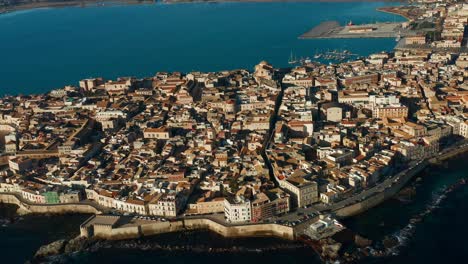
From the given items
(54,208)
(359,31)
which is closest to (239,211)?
(54,208)

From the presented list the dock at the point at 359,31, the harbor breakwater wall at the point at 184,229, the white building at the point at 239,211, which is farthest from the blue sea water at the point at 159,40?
the white building at the point at 239,211

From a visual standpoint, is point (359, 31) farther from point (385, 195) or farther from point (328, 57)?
point (385, 195)

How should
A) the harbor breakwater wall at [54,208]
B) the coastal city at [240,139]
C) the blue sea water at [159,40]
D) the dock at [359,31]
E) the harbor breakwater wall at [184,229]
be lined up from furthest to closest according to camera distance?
1. the dock at [359,31]
2. the blue sea water at [159,40]
3. the harbor breakwater wall at [54,208]
4. the coastal city at [240,139]
5. the harbor breakwater wall at [184,229]

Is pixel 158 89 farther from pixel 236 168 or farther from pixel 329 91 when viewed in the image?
Result: pixel 236 168

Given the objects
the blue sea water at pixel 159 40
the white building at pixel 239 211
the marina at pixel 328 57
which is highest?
the blue sea water at pixel 159 40

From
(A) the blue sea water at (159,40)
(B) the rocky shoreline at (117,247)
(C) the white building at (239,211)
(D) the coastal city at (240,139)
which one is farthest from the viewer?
(A) the blue sea water at (159,40)

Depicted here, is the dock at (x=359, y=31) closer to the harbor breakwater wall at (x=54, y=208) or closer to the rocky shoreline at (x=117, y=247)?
the rocky shoreline at (x=117, y=247)

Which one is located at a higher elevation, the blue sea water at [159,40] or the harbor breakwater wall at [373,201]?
the blue sea water at [159,40]

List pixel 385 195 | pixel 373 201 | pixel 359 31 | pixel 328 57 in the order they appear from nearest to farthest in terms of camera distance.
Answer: pixel 373 201 → pixel 385 195 → pixel 328 57 → pixel 359 31
